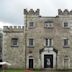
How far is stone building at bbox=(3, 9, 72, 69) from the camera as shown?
76.6 meters

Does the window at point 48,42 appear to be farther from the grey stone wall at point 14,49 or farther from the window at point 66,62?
the grey stone wall at point 14,49

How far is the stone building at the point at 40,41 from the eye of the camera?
76625 millimetres

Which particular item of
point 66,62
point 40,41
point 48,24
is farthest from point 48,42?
point 66,62

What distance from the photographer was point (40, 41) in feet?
252

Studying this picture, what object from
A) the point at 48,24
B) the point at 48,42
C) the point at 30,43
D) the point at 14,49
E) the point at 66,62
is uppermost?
the point at 48,24

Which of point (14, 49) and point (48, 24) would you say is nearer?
point (48, 24)

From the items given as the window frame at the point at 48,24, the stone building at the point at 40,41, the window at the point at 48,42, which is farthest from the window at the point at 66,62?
the window frame at the point at 48,24

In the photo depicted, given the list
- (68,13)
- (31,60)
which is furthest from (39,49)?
(68,13)

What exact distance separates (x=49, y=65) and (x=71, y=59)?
3681 mm

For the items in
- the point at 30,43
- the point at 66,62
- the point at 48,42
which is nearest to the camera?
the point at 66,62

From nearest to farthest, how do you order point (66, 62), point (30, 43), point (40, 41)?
point (66, 62)
point (40, 41)
point (30, 43)

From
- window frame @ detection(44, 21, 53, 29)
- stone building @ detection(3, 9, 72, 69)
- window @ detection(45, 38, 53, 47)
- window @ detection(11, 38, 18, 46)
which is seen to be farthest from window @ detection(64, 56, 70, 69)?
window @ detection(11, 38, 18, 46)

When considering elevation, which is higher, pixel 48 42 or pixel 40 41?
pixel 40 41

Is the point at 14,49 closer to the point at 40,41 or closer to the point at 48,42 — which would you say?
the point at 40,41
